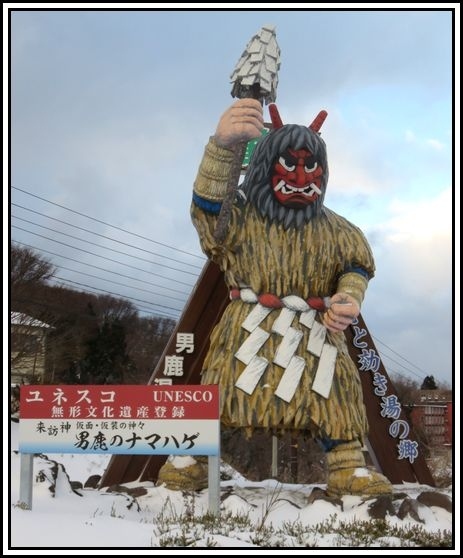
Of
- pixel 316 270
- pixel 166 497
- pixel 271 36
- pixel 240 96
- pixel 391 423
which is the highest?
pixel 271 36

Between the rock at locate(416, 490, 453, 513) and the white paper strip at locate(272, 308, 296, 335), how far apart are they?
160cm

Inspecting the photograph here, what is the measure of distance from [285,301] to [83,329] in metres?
14.8

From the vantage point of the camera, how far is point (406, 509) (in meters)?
4.33

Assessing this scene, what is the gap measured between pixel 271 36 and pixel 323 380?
2.87 m

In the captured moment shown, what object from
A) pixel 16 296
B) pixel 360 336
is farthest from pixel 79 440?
pixel 16 296

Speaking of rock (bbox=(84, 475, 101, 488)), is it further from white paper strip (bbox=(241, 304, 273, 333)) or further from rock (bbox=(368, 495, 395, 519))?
rock (bbox=(368, 495, 395, 519))

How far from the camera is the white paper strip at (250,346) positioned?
522 centimetres

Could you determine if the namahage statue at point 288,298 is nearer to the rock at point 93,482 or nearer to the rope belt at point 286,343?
the rope belt at point 286,343

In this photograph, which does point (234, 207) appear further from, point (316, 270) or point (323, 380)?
point (323, 380)

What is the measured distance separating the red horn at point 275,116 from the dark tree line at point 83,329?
30.0 feet

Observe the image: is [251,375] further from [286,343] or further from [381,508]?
[381,508]

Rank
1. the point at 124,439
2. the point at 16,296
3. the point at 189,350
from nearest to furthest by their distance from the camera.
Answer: the point at 124,439 → the point at 189,350 → the point at 16,296

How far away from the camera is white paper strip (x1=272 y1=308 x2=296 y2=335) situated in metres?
5.28

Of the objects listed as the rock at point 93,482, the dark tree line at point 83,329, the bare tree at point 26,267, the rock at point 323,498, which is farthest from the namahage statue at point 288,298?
the bare tree at point 26,267
